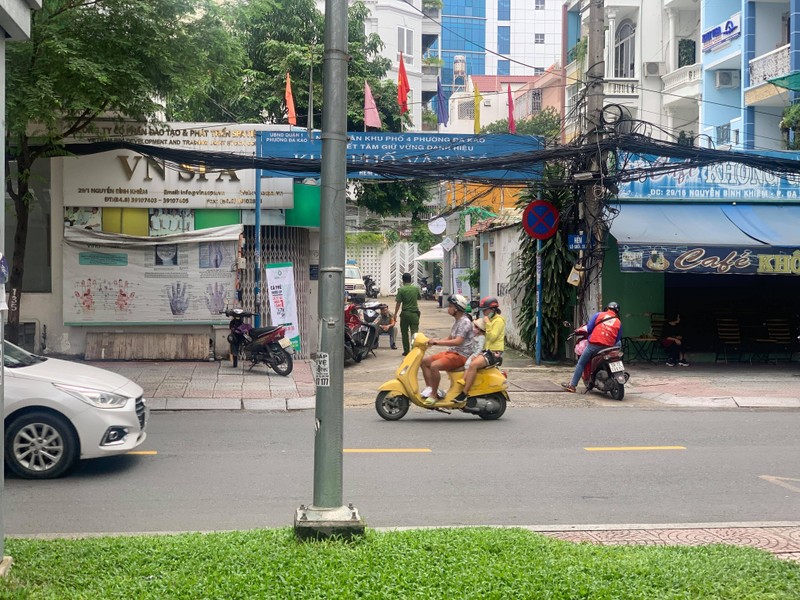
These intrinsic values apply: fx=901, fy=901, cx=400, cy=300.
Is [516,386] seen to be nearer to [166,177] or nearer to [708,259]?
[708,259]

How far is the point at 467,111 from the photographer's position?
58.2 metres

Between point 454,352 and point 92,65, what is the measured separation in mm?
6614

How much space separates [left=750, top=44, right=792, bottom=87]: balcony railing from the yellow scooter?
1613 centimetres

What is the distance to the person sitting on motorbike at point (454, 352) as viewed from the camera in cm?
1168

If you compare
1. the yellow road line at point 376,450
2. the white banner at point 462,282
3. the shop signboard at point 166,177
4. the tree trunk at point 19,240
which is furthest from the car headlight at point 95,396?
the white banner at point 462,282

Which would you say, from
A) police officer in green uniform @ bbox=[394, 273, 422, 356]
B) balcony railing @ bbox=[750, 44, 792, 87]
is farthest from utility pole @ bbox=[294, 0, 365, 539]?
balcony railing @ bbox=[750, 44, 792, 87]

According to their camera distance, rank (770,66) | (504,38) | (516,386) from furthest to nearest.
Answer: (504,38), (770,66), (516,386)

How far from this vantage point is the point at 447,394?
11961mm

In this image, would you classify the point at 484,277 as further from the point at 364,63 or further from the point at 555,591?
the point at 555,591

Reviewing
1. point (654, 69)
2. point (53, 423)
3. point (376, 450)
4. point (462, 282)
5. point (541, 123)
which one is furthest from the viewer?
point (541, 123)

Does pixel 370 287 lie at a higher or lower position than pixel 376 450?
higher

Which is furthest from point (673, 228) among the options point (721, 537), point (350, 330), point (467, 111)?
point (467, 111)

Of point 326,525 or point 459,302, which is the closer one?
point 326,525

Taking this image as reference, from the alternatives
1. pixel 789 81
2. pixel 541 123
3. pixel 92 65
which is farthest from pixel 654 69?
pixel 92 65
